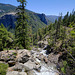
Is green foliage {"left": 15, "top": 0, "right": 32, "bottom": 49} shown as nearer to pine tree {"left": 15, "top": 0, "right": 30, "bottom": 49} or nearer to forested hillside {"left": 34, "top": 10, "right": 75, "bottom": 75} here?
pine tree {"left": 15, "top": 0, "right": 30, "bottom": 49}

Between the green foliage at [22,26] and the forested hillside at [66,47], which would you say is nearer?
the forested hillside at [66,47]

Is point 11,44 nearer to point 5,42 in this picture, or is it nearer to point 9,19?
point 5,42

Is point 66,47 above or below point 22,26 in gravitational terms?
below

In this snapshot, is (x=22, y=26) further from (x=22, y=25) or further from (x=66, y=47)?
(x=66, y=47)

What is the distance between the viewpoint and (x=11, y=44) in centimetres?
1695

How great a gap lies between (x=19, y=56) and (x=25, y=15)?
8823 mm

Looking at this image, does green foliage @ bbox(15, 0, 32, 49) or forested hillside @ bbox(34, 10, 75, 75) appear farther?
green foliage @ bbox(15, 0, 32, 49)

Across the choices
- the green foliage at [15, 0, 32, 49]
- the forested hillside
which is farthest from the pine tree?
the forested hillside

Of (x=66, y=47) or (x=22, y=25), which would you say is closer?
(x=22, y=25)

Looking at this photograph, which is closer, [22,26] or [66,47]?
[22,26]

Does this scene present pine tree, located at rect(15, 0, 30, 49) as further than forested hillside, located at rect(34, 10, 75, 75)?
Yes

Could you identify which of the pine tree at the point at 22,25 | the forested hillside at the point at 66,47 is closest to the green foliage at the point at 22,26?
the pine tree at the point at 22,25

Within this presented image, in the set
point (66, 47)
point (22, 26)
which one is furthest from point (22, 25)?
point (66, 47)

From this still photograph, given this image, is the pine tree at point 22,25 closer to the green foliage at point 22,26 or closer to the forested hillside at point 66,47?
the green foliage at point 22,26
